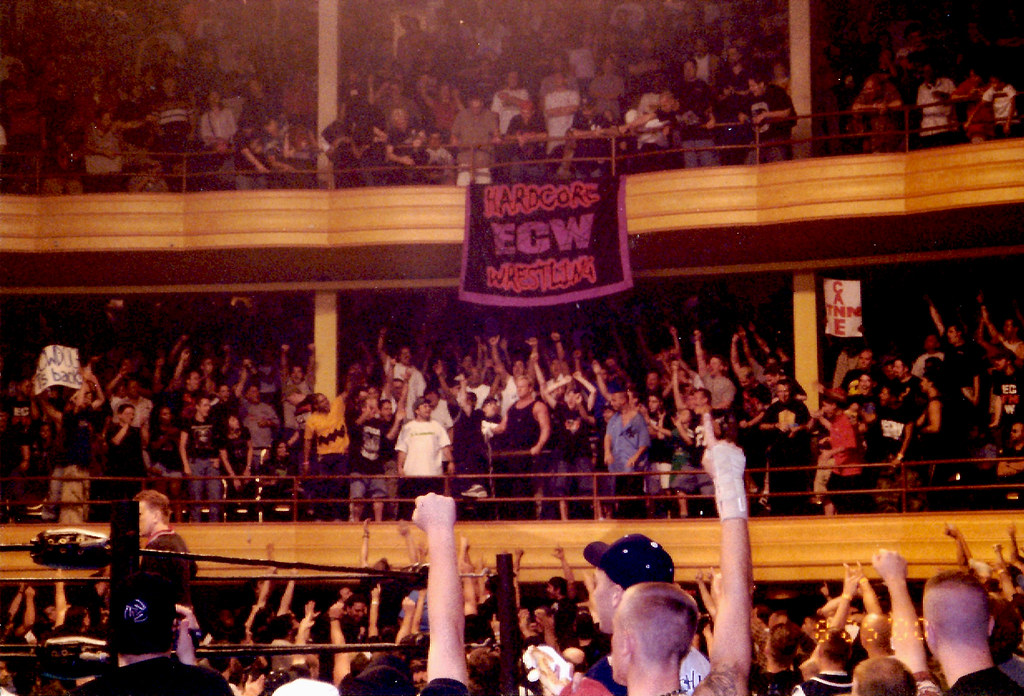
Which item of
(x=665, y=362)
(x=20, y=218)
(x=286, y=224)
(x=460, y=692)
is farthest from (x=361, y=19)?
(x=460, y=692)

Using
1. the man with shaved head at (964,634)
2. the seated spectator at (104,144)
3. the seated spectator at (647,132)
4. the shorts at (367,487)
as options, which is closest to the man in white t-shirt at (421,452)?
the shorts at (367,487)

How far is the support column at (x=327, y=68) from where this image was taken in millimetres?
13422

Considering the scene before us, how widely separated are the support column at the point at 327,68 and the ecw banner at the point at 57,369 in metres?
3.62

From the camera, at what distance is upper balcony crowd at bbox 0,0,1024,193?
1207 cm

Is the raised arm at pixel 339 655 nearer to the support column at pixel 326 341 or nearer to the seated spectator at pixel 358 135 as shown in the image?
the support column at pixel 326 341

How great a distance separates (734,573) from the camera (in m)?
2.52

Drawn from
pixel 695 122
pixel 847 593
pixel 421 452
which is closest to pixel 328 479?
pixel 421 452

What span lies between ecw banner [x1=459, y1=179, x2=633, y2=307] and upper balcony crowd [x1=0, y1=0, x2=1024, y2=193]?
0.56 metres

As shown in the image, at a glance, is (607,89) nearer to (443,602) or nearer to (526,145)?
(526,145)

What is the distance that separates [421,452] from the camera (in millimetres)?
11078

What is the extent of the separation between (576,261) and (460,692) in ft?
29.3

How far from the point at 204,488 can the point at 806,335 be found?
258 inches

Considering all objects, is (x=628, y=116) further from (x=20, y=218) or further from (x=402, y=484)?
(x=20, y=218)

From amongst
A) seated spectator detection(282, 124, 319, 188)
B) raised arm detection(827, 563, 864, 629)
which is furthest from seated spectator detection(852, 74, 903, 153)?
raised arm detection(827, 563, 864, 629)
